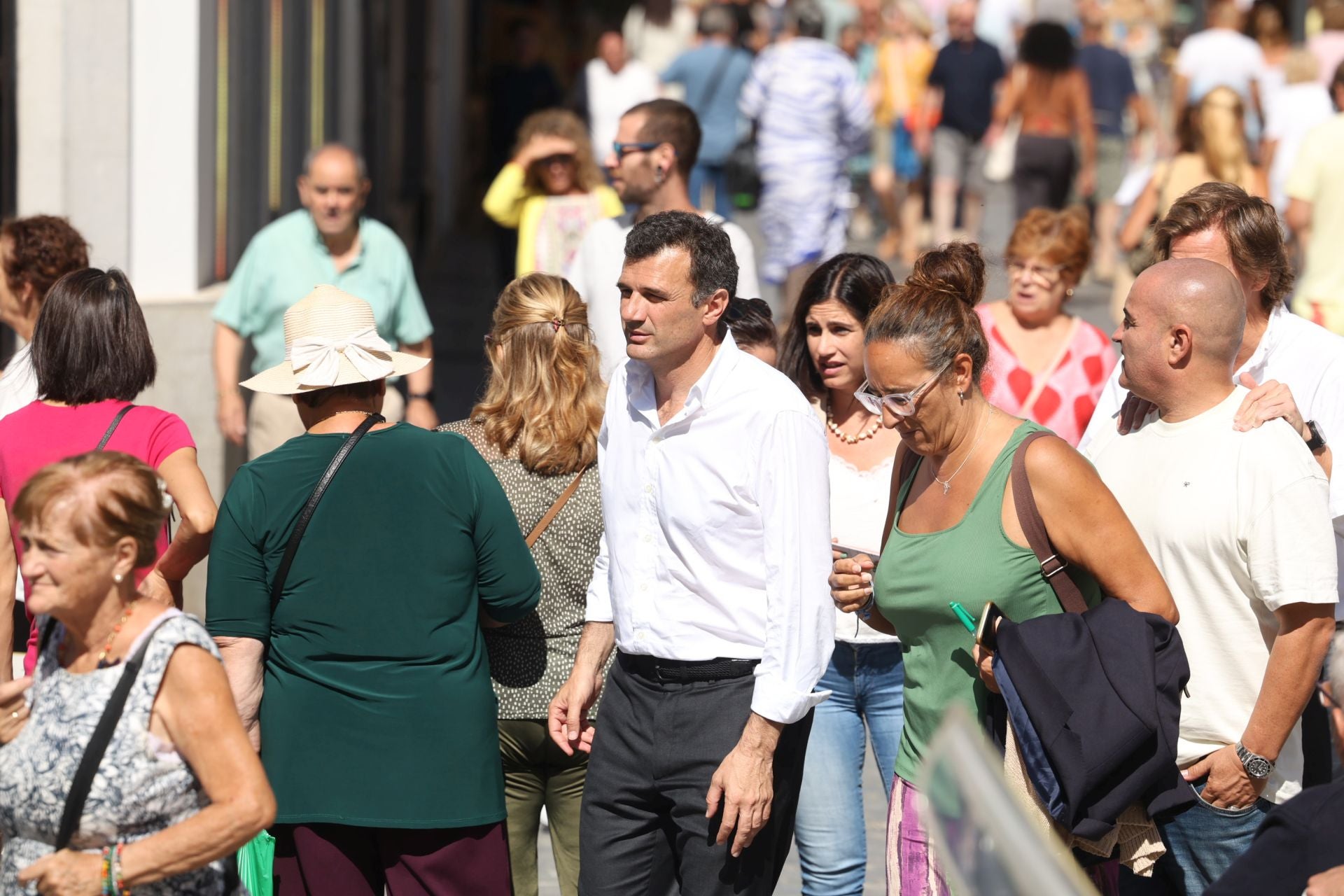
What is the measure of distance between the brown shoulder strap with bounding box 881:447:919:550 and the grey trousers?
0.44 metres

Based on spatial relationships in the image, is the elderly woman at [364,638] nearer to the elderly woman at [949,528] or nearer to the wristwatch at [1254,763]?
the elderly woman at [949,528]

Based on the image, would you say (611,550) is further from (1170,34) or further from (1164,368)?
(1170,34)

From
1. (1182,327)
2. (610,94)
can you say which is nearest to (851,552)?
(1182,327)

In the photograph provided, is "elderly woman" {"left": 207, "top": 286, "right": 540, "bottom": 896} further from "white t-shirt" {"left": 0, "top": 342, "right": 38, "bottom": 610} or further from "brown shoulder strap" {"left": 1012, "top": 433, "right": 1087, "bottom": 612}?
"white t-shirt" {"left": 0, "top": 342, "right": 38, "bottom": 610}

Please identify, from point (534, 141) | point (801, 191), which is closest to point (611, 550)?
point (534, 141)

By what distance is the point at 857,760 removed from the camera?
174 inches

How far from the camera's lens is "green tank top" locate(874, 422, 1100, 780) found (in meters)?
3.29

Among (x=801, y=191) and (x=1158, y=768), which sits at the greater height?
(x=801, y=191)

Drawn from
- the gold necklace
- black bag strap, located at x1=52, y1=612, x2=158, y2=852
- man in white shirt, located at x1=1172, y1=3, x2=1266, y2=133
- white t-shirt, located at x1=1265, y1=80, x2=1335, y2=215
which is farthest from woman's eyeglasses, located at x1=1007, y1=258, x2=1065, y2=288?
man in white shirt, located at x1=1172, y1=3, x2=1266, y2=133

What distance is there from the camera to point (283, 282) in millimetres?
6891

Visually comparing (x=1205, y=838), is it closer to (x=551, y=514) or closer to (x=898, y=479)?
(x=898, y=479)

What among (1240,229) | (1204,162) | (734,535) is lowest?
(734,535)

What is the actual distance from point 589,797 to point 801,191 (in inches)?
284

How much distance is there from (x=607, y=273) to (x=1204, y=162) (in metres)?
3.46
